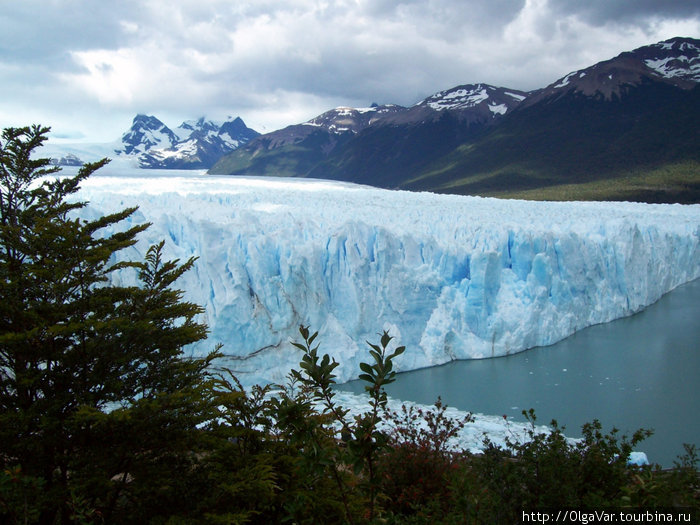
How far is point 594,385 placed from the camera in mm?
8305

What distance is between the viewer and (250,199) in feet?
43.3

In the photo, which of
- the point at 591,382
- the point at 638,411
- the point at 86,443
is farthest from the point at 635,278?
the point at 86,443

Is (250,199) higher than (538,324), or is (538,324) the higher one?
(250,199)

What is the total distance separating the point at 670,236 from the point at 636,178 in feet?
98.9

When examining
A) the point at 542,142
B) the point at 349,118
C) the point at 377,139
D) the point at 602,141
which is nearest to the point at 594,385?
the point at 602,141

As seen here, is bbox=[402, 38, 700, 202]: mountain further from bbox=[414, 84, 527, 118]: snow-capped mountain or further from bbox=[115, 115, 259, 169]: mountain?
bbox=[115, 115, 259, 169]: mountain

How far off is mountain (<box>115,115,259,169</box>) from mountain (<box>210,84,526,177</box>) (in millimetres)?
29014

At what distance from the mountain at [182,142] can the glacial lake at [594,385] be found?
351ft

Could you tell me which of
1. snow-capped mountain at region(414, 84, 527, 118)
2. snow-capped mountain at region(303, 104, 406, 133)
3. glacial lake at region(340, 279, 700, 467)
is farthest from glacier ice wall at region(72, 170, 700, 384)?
snow-capped mountain at region(303, 104, 406, 133)

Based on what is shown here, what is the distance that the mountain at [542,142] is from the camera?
140 ft

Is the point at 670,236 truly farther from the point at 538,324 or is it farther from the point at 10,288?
the point at 10,288

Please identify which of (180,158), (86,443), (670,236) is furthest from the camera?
(180,158)

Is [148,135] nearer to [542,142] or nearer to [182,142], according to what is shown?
[182,142]

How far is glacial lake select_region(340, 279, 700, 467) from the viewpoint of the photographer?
7016mm
